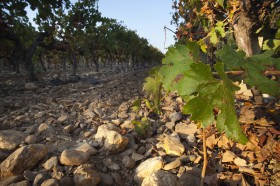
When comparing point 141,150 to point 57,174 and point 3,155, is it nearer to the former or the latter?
point 57,174

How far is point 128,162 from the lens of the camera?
9.69ft

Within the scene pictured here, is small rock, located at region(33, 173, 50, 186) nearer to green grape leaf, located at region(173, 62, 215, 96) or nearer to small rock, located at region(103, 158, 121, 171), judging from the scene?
small rock, located at region(103, 158, 121, 171)

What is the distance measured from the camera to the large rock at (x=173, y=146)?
3.04m

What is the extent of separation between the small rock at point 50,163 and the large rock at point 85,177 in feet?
1.20

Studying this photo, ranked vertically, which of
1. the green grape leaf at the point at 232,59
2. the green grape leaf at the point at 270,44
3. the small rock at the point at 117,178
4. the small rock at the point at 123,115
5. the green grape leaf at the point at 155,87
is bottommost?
the small rock at the point at 117,178

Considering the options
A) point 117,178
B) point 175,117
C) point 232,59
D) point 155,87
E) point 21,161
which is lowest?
point 117,178

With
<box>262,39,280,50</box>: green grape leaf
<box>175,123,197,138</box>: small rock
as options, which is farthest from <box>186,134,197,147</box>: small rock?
<box>262,39,280,50</box>: green grape leaf

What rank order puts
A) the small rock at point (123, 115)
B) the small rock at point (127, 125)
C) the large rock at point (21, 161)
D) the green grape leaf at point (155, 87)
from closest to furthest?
1. the green grape leaf at point (155, 87)
2. the large rock at point (21, 161)
3. the small rock at point (127, 125)
4. the small rock at point (123, 115)

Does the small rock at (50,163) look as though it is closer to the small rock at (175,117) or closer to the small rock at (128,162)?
the small rock at (128,162)

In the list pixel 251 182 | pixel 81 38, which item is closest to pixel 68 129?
pixel 251 182

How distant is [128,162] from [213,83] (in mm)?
2103

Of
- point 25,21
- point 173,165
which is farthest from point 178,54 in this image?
point 25,21

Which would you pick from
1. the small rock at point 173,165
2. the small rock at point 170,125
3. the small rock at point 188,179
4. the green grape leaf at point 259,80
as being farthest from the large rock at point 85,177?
the green grape leaf at point 259,80

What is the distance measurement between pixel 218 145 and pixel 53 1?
367cm
